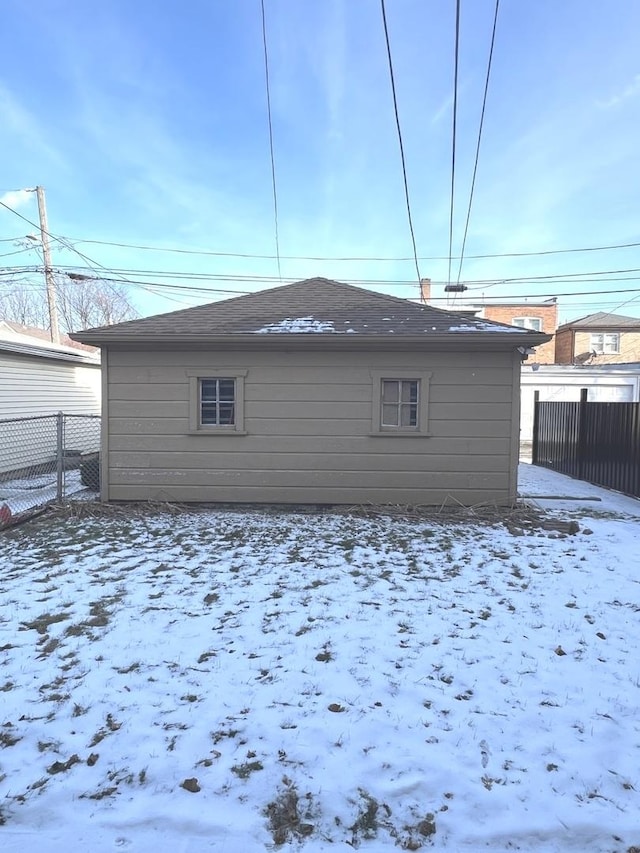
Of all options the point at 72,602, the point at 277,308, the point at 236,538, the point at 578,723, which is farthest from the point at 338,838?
the point at 277,308

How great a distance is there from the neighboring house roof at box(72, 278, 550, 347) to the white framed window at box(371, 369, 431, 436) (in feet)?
1.93

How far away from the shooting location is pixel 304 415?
7.32 meters

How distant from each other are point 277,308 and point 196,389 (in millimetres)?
1935

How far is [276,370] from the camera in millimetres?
7301

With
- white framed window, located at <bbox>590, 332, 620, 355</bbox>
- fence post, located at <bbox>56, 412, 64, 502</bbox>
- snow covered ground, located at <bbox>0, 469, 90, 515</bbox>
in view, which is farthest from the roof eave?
white framed window, located at <bbox>590, 332, 620, 355</bbox>

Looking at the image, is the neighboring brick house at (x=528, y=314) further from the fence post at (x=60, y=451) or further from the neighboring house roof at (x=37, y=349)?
the fence post at (x=60, y=451)

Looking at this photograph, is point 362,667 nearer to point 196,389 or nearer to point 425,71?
point 196,389

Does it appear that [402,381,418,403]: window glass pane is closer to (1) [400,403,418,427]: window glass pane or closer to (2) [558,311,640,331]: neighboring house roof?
(1) [400,403,418,427]: window glass pane

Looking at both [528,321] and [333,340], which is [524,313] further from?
[333,340]

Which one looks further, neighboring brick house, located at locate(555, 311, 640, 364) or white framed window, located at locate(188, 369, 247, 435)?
neighboring brick house, located at locate(555, 311, 640, 364)

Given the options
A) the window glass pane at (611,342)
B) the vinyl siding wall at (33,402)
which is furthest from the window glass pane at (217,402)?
the window glass pane at (611,342)

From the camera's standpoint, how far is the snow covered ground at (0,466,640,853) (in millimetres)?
1933

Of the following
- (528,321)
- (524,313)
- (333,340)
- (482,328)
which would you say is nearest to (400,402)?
(333,340)

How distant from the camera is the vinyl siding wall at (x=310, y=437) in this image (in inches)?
282
